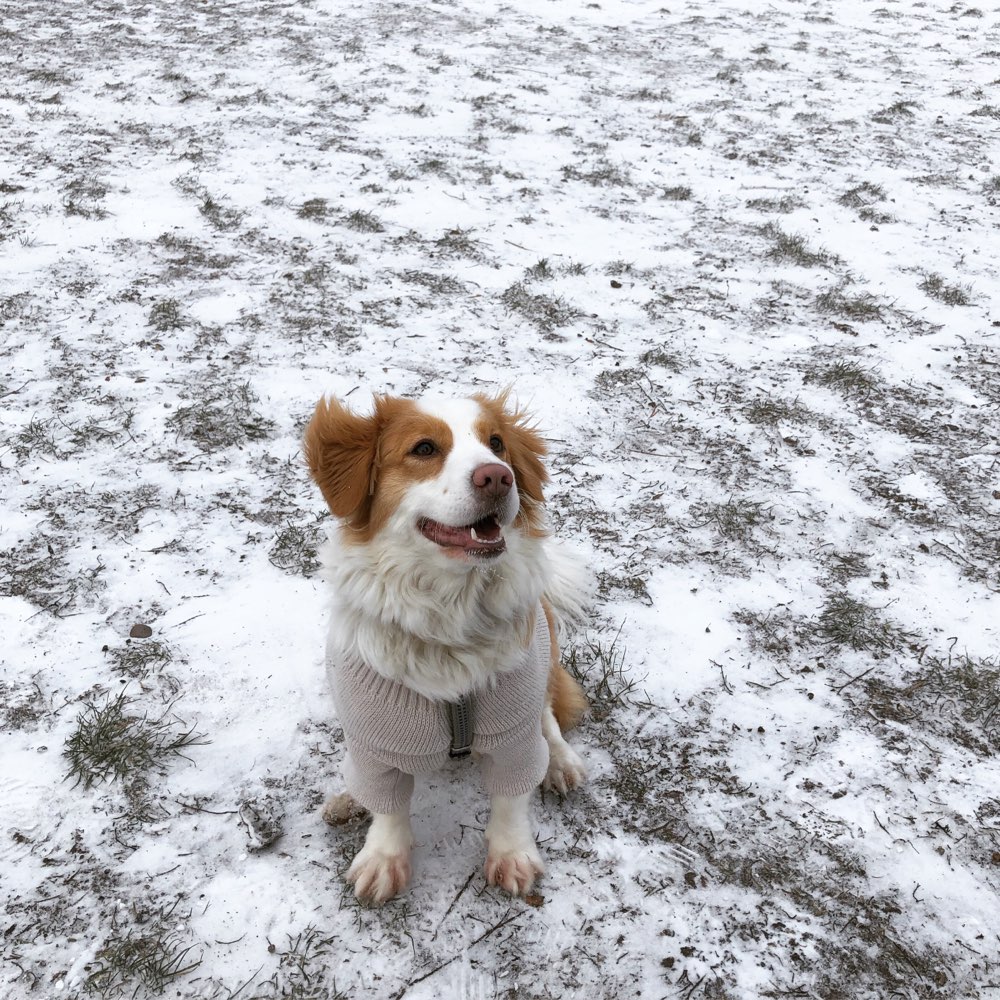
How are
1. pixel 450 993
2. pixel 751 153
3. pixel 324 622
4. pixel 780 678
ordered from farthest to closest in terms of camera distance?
pixel 751 153 < pixel 324 622 < pixel 780 678 < pixel 450 993

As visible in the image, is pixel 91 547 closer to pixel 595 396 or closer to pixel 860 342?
pixel 595 396

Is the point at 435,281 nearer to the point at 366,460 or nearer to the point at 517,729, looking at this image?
the point at 366,460

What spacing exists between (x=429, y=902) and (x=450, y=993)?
0.89 ft

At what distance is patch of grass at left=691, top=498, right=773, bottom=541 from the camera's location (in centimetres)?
361

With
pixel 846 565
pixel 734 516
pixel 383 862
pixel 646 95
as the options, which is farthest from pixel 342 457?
pixel 646 95

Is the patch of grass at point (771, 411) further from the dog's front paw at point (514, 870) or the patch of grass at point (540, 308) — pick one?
the dog's front paw at point (514, 870)

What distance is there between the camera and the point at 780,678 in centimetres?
298

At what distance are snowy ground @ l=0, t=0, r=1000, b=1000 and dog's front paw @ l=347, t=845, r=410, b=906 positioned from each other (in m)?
0.06

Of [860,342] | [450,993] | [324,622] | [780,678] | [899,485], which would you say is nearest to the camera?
[450,993]

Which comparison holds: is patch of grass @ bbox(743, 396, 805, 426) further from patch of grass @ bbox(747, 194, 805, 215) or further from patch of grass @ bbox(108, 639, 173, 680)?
patch of grass @ bbox(108, 639, 173, 680)

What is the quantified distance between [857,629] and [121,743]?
2810mm

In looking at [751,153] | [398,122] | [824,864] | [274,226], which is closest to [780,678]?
[824,864]

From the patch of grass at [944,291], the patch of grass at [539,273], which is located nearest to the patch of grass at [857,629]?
the patch of grass at [944,291]

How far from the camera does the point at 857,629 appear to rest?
3.11m
